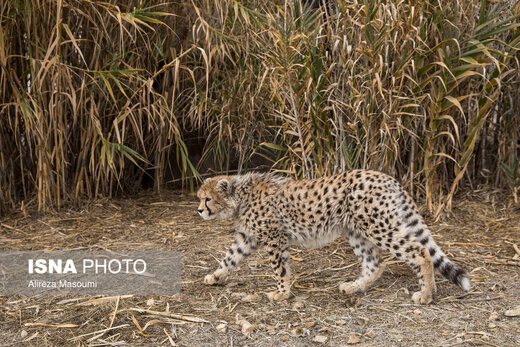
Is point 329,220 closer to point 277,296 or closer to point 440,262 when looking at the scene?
point 277,296

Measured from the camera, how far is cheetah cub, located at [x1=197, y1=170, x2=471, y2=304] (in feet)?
9.14

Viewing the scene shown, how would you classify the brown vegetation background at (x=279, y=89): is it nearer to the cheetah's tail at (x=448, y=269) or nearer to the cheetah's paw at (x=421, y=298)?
the cheetah's tail at (x=448, y=269)

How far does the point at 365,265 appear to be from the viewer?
120 inches

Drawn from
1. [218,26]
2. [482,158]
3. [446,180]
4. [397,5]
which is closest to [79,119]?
[218,26]

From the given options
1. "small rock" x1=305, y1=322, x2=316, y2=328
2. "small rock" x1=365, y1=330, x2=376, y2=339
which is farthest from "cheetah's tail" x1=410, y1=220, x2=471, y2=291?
"small rock" x1=305, y1=322, x2=316, y2=328

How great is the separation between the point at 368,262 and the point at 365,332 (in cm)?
55

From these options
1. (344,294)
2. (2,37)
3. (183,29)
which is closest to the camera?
(344,294)

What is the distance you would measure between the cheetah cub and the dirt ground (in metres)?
0.12

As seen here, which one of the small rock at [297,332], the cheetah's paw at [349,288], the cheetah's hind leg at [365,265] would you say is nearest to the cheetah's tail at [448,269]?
the cheetah's hind leg at [365,265]

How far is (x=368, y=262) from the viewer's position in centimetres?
303

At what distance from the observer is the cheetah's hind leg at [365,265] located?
9.76ft

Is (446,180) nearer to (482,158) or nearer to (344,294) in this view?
(482,158)

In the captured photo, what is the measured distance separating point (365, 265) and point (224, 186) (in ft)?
2.70

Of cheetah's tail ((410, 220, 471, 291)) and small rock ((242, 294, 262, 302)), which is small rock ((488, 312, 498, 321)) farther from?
small rock ((242, 294, 262, 302))
